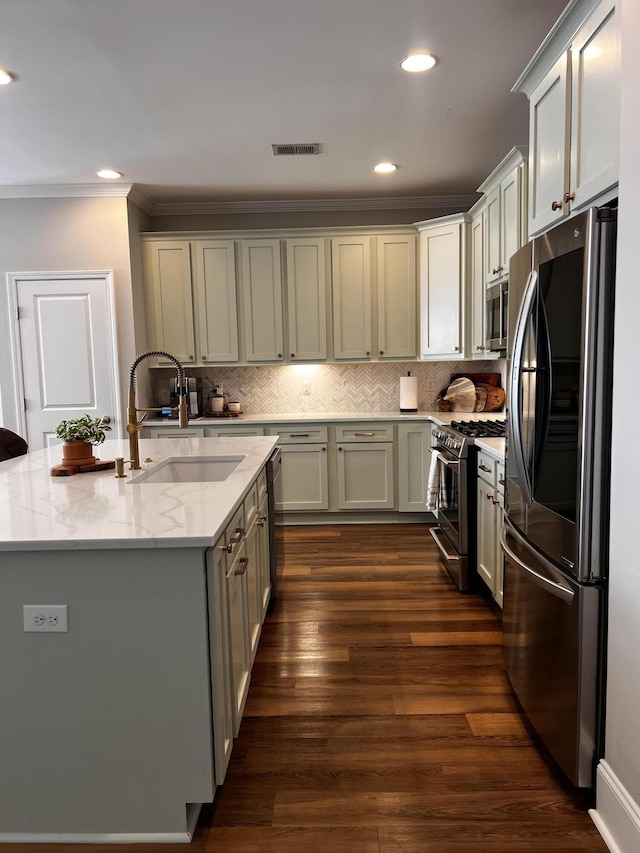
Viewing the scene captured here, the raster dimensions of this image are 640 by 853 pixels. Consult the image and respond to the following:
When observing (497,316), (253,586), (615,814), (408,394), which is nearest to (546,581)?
(615,814)

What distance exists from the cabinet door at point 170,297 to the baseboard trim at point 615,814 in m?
4.30

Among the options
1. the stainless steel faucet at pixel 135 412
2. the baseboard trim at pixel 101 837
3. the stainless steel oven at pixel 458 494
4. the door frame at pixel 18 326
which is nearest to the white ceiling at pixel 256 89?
the door frame at pixel 18 326

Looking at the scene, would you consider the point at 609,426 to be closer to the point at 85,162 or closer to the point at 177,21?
the point at 177,21

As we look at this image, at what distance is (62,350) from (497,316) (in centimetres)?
346

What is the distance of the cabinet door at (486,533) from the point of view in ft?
10.3

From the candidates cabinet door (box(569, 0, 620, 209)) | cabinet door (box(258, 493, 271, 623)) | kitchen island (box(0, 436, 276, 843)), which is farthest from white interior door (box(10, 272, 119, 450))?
cabinet door (box(569, 0, 620, 209))

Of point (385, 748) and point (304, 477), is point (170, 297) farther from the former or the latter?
point (385, 748)

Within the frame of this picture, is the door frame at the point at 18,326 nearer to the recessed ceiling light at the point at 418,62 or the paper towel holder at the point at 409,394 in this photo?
the paper towel holder at the point at 409,394

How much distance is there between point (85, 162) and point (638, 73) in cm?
377

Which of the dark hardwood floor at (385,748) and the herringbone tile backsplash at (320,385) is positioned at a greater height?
the herringbone tile backsplash at (320,385)

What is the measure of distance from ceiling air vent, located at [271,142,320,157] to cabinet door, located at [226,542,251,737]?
288 centimetres

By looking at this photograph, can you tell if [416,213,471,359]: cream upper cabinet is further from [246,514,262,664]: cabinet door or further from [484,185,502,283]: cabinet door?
[246,514,262,664]: cabinet door

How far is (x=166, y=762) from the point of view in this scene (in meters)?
1.68

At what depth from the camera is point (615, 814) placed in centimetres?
166
